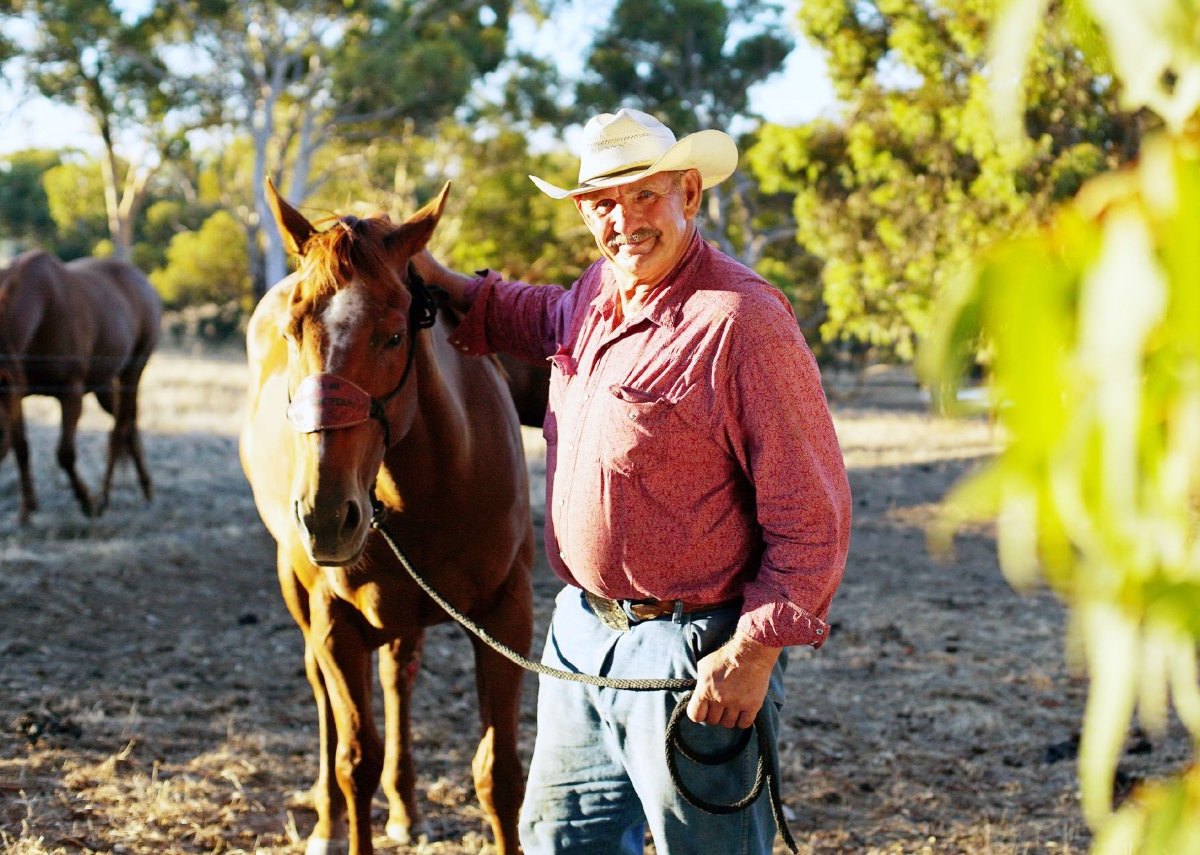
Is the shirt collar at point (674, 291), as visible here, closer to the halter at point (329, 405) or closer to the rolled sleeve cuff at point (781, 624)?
the rolled sleeve cuff at point (781, 624)

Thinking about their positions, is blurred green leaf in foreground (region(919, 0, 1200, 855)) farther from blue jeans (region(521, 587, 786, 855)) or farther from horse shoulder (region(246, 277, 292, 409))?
horse shoulder (region(246, 277, 292, 409))

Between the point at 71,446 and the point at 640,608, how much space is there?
26.8 feet

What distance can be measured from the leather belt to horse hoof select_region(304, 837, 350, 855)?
187cm

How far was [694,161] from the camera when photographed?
249 centimetres

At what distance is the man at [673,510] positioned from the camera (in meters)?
2.22

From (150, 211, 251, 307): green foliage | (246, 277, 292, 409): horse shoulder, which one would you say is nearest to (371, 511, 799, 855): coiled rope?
(246, 277, 292, 409): horse shoulder

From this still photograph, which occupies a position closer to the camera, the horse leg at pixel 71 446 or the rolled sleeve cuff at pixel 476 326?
the rolled sleeve cuff at pixel 476 326

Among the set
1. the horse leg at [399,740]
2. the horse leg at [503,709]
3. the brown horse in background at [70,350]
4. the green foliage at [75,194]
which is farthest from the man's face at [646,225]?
the green foliage at [75,194]

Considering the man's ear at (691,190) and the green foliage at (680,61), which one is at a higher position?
the green foliage at (680,61)

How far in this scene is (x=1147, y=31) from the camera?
0.65 m

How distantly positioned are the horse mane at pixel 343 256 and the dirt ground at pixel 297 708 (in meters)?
1.44

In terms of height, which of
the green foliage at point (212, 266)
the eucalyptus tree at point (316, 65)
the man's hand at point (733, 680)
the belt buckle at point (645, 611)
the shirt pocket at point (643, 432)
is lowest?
the green foliage at point (212, 266)

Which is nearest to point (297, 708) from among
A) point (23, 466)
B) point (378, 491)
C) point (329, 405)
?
point (378, 491)

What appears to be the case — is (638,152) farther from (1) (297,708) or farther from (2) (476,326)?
(1) (297,708)
